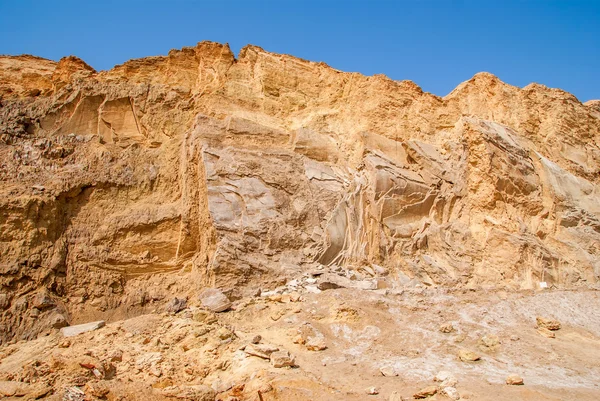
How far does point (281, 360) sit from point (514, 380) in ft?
9.67

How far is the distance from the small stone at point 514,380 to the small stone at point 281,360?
109 inches

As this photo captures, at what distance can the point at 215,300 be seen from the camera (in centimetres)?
922

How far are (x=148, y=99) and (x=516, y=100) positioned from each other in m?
10.6

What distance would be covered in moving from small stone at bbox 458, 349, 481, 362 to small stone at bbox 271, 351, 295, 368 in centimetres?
238

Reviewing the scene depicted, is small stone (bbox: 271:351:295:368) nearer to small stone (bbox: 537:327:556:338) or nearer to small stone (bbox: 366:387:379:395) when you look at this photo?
small stone (bbox: 366:387:379:395)

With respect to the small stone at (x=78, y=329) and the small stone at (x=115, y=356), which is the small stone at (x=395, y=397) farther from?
the small stone at (x=78, y=329)

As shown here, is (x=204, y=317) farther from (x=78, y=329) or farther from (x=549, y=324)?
(x=549, y=324)

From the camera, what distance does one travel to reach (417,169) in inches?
526

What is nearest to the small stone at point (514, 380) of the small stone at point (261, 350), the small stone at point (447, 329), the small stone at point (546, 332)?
the small stone at point (447, 329)

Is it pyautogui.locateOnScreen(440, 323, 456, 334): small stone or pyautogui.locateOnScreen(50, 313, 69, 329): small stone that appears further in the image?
pyautogui.locateOnScreen(50, 313, 69, 329): small stone

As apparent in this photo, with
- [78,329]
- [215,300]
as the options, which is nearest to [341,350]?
[215,300]

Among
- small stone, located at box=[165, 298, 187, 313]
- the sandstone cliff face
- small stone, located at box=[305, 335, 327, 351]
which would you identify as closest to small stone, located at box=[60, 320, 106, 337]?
the sandstone cliff face

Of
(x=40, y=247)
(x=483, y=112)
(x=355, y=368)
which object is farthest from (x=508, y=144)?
(x=40, y=247)

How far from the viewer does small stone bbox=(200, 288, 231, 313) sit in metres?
9.05
